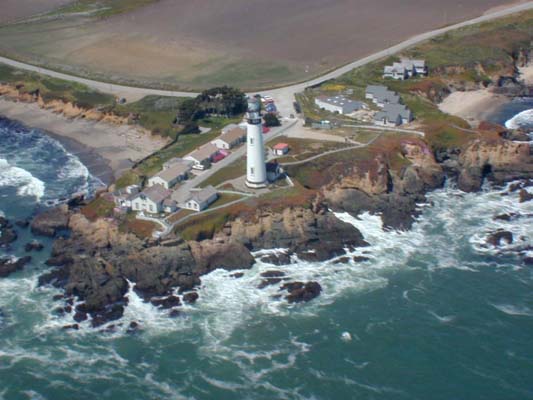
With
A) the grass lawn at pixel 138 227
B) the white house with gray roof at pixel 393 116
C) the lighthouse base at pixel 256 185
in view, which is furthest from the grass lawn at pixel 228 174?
the white house with gray roof at pixel 393 116

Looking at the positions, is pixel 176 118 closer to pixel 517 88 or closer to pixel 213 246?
pixel 213 246

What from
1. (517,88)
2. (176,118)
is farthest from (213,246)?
(517,88)

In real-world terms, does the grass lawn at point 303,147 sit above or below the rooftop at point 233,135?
below

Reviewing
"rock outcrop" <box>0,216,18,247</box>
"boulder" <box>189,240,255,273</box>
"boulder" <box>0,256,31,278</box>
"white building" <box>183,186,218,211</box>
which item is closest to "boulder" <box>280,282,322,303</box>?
"boulder" <box>189,240,255,273</box>

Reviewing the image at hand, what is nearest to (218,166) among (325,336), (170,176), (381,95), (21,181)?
(170,176)

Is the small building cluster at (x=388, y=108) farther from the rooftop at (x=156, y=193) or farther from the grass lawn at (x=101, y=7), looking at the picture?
the grass lawn at (x=101, y=7)

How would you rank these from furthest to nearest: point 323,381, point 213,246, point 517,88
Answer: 1. point 517,88
2. point 213,246
3. point 323,381

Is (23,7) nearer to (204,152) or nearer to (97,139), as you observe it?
(97,139)

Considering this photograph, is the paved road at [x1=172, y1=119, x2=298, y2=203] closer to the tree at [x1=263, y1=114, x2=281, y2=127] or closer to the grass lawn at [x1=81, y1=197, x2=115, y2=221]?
the tree at [x1=263, y1=114, x2=281, y2=127]
